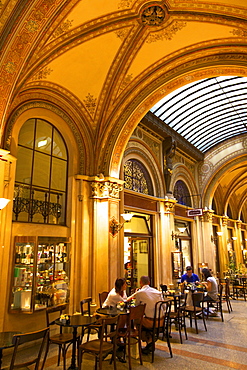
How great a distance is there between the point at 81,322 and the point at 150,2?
223 inches

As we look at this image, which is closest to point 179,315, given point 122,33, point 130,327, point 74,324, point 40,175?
point 130,327

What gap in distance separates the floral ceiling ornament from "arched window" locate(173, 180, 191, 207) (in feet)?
26.5

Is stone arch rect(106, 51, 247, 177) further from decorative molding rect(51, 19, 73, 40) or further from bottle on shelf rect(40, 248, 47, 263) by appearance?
bottle on shelf rect(40, 248, 47, 263)

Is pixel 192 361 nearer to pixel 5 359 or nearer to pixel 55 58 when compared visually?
pixel 5 359

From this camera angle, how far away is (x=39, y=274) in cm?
576

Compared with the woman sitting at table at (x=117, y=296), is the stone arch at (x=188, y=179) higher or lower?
higher

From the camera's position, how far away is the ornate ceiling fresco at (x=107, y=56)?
4.76 metres

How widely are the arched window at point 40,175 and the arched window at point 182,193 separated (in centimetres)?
687

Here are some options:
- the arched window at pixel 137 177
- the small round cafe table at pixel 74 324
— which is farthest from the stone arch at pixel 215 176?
the small round cafe table at pixel 74 324

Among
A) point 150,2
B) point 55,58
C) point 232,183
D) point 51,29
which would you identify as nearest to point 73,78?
point 55,58

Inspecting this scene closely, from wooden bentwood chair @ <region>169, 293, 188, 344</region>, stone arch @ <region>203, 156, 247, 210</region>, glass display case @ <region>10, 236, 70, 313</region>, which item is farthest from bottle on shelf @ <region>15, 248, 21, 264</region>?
stone arch @ <region>203, 156, 247, 210</region>

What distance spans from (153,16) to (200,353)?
6.40 m

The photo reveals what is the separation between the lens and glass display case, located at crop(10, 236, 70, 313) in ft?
17.5

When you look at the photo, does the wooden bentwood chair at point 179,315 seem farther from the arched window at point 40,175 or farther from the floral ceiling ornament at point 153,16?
the floral ceiling ornament at point 153,16
